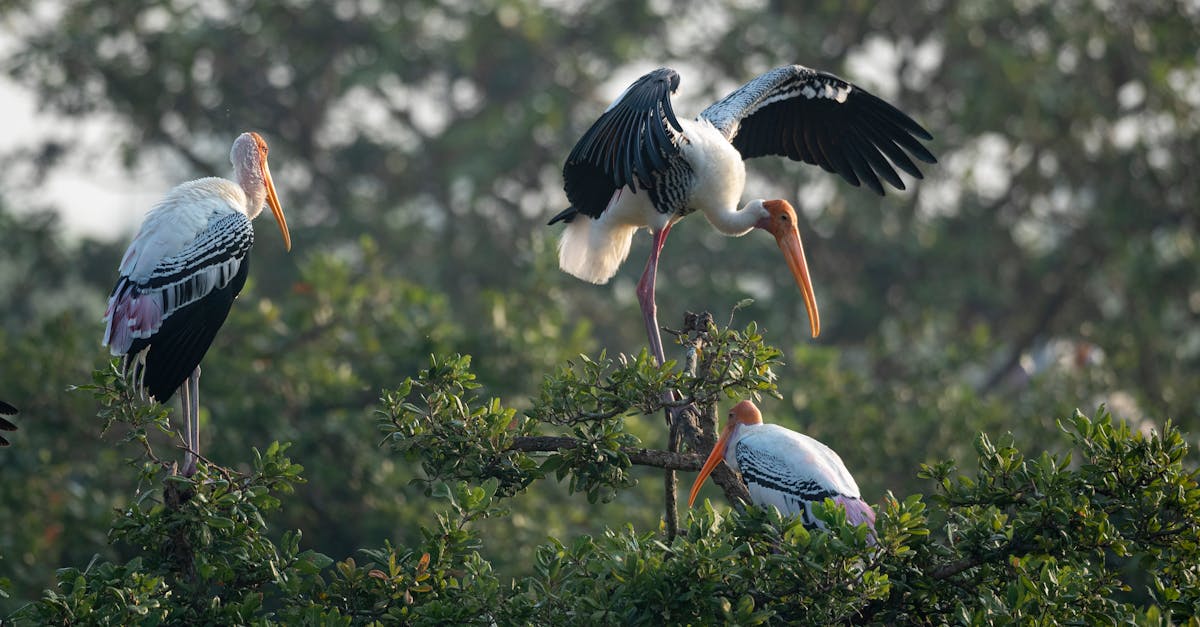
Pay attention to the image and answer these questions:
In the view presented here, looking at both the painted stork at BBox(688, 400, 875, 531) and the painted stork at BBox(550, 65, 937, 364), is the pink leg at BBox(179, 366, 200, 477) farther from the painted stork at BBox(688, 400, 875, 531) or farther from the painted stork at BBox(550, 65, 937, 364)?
the painted stork at BBox(688, 400, 875, 531)

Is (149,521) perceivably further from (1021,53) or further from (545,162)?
(1021,53)

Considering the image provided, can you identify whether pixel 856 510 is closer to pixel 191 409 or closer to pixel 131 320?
pixel 191 409

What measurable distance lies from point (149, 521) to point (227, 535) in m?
0.22

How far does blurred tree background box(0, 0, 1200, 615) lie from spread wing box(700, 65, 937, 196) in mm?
2086

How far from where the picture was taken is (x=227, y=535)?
399cm

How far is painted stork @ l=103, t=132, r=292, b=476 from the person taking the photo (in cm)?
484

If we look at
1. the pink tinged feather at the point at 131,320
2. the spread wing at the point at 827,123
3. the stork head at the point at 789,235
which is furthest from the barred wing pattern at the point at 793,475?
the pink tinged feather at the point at 131,320

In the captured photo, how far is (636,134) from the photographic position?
4.95 m

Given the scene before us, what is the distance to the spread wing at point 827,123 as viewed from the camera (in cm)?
599

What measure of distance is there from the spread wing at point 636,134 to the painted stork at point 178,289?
1.32 meters

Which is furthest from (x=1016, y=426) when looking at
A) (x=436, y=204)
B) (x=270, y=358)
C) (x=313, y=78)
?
(x=313, y=78)

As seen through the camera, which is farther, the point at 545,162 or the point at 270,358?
the point at 545,162

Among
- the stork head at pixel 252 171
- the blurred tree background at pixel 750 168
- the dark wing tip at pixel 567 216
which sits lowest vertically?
the stork head at pixel 252 171

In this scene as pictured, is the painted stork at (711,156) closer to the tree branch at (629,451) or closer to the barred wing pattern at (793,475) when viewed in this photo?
the barred wing pattern at (793,475)
